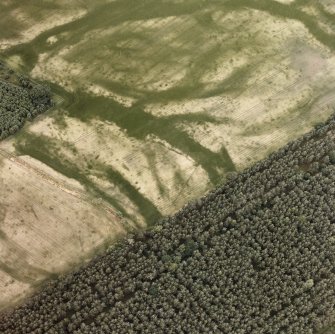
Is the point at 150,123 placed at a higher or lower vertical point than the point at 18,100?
lower

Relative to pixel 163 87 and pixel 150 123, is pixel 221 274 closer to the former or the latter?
pixel 150 123

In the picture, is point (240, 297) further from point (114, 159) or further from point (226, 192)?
point (114, 159)

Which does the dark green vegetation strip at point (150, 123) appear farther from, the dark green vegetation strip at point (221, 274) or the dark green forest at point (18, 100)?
the dark green vegetation strip at point (221, 274)

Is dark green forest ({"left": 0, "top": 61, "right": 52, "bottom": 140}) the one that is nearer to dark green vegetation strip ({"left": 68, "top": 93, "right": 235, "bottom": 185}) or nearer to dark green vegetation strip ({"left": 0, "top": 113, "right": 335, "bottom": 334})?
dark green vegetation strip ({"left": 68, "top": 93, "right": 235, "bottom": 185})

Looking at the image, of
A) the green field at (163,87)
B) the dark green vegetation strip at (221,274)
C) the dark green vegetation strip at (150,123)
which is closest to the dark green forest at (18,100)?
the green field at (163,87)

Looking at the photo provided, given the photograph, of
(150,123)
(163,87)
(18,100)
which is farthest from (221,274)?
(18,100)

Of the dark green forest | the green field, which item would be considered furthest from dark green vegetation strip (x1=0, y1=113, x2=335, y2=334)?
the dark green forest

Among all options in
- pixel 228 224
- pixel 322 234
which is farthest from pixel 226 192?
pixel 322 234
